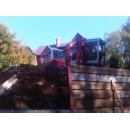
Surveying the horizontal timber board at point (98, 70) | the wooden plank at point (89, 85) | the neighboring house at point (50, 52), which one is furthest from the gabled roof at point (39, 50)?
the wooden plank at point (89, 85)

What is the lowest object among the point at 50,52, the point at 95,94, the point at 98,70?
the point at 95,94

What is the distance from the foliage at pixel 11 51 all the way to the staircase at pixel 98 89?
54 centimetres

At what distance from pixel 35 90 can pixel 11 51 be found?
21.6 inches

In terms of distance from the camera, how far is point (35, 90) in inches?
113

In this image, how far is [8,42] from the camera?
291 cm

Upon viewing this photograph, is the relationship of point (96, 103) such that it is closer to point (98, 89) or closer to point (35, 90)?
point (98, 89)

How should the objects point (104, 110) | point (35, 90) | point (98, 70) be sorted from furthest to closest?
1. point (98, 70)
2. point (104, 110)
3. point (35, 90)

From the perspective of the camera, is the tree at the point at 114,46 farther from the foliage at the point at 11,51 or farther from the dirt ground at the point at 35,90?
the foliage at the point at 11,51

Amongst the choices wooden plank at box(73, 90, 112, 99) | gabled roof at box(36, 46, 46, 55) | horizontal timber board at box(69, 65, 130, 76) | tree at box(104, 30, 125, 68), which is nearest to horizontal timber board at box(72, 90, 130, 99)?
wooden plank at box(73, 90, 112, 99)

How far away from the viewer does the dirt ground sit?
276 centimetres

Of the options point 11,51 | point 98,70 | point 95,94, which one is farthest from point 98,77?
point 11,51

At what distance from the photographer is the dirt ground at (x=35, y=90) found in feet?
9.05
